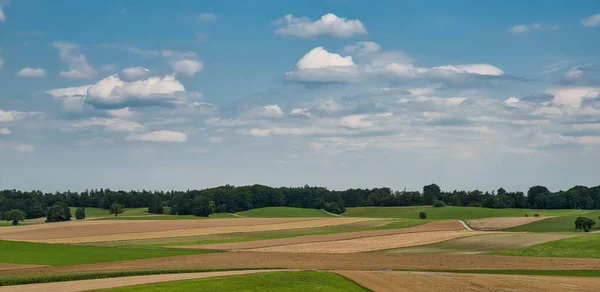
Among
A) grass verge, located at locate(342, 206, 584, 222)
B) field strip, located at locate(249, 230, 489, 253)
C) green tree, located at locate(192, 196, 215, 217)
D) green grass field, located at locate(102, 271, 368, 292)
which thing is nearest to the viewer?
green grass field, located at locate(102, 271, 368, 292)

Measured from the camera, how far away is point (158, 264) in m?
55.8

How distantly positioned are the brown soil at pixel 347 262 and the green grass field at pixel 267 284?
11.0 meters

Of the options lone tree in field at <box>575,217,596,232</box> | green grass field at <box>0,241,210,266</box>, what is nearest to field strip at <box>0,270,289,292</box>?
green grass field at <box>0,241,210,266</box>

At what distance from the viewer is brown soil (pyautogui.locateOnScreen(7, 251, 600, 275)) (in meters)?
53.8

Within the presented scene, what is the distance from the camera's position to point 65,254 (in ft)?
211

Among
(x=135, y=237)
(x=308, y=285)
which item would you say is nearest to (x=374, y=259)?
(x=308, y=285)

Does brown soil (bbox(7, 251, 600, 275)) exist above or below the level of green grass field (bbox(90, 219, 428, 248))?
below

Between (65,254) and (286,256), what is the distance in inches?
851

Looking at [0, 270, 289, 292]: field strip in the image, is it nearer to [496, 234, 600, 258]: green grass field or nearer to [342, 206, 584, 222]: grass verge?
[496, 234, 600, 258]: green grass field

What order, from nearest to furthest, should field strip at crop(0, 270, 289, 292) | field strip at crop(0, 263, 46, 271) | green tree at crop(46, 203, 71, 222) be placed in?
field strip at crop(0, 270, 289, 292) → field strip at crop(0, 263, 46, 271) → green tree at crop(46, 203, 71, 222)

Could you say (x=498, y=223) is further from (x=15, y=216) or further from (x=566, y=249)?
(x=15, y=216)

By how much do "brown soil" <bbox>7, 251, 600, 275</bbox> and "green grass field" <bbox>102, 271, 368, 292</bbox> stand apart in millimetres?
10984

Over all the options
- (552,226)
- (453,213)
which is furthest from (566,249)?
(453,213)

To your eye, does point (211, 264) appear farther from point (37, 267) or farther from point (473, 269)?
point (473, 269)
